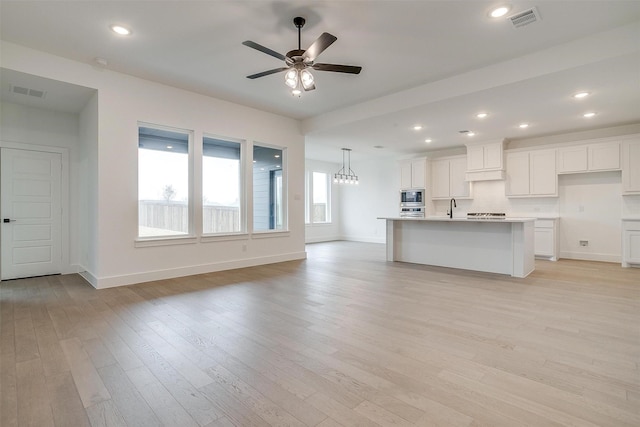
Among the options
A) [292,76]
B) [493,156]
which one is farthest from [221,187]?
[493,156]

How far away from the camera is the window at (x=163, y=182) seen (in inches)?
189

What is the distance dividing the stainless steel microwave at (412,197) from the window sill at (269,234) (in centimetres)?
401

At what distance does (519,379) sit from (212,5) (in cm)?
393

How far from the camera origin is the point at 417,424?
1547 millimetres

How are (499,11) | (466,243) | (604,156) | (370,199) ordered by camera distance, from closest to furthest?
(499,11) < (466,243) < (604,156) < (370,199)

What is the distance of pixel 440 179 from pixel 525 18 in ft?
18.6

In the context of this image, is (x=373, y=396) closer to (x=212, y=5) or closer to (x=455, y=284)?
(x=455, y=284)

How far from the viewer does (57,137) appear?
204 inches

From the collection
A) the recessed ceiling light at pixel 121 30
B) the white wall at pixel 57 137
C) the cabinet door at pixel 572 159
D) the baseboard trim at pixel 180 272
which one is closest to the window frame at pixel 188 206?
the baseboard trim at pixel 180 272

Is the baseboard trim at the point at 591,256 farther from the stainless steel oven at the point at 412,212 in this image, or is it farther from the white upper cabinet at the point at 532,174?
the stainless steel oven at the point at 412,212

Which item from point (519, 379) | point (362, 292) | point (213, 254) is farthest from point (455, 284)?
point (213, 254)

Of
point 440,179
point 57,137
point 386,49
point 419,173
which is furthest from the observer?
point 419,173

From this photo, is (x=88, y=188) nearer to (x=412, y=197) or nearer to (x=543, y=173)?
(x=412, y=197)

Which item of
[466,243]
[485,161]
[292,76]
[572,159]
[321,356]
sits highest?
[292,76]
